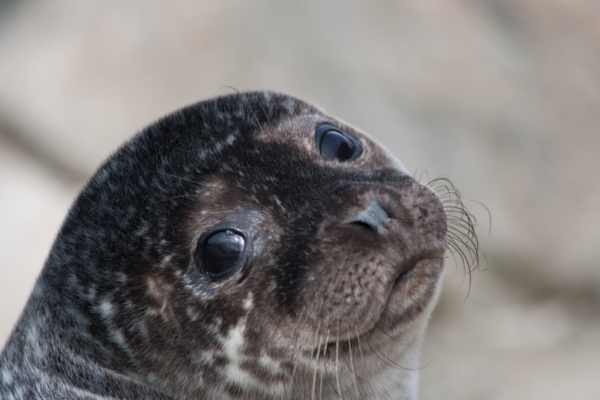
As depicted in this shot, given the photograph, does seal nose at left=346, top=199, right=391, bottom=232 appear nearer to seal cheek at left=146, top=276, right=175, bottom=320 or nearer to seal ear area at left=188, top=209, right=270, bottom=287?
seal ear area at left=188, top=209, right=270, bottom=287

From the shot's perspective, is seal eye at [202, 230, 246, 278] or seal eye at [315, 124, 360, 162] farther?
seal eye at [315, 124, 360, 162]

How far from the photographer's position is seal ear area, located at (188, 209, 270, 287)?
2.24 metres

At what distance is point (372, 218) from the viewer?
2146 millimetres

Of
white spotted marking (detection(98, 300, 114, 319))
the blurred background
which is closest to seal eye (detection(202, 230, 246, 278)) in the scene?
white spotted marking (detection(98, 300, 114, 319))

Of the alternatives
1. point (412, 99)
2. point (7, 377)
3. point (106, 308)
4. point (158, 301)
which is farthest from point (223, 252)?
point (412, 99)

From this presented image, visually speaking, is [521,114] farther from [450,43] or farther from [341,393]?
[341,393]

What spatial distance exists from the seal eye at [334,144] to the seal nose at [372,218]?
0.52 m

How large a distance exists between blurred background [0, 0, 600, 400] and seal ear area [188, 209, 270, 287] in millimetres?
5270

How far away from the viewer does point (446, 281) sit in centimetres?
720

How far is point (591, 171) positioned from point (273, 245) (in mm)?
6478

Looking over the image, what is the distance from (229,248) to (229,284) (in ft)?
0.45

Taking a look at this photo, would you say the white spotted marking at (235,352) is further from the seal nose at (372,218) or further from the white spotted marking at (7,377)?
the white spotted marking at (7,377)

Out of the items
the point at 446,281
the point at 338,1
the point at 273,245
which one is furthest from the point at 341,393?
the point at 338,1

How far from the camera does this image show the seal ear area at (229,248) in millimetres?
2244
